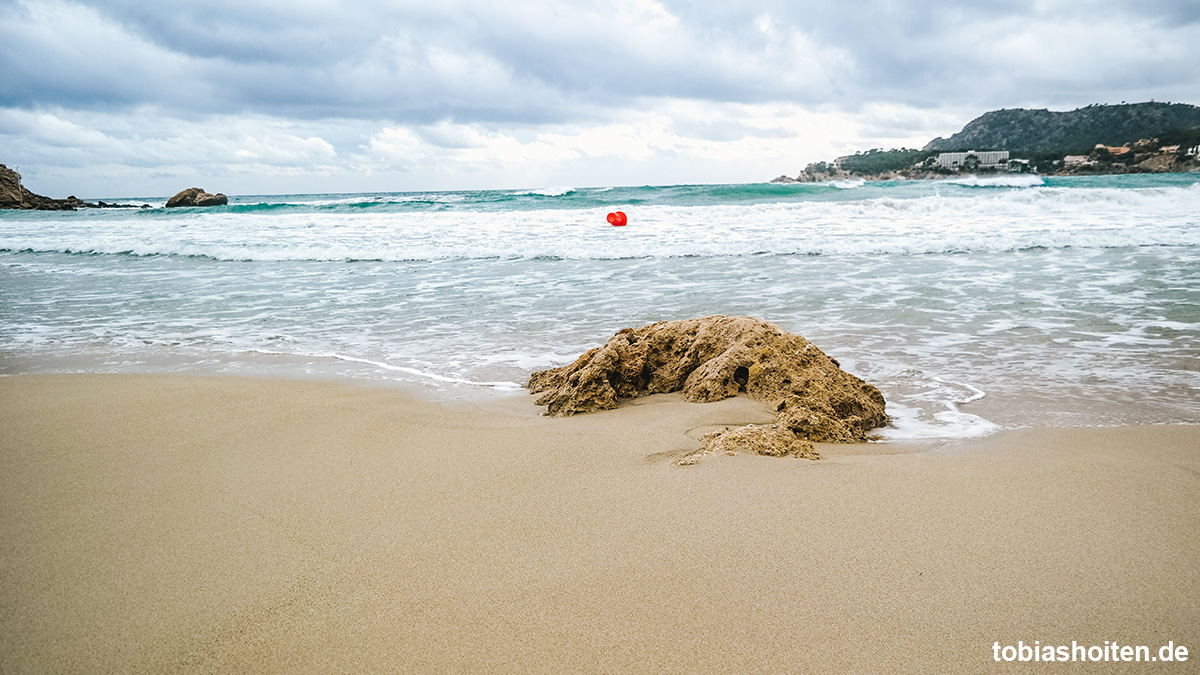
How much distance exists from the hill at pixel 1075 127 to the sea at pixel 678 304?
65726 millimetres

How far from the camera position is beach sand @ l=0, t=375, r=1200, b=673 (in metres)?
1.69

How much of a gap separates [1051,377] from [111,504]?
528 centimetres

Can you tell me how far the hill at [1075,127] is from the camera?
69.4 metres

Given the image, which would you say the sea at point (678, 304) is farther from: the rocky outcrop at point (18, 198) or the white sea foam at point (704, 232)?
the rocky outcrop at point (18, 198)

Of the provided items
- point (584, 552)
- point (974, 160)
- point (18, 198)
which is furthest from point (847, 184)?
point (18, 198)

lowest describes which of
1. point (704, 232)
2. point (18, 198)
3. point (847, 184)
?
point (704, 232)

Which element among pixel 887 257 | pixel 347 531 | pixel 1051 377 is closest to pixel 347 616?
pixel 347 531

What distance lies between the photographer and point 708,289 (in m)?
8.42

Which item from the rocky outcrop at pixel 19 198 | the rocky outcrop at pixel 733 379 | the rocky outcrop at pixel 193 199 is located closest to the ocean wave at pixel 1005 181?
the rocky outcrop at pixel 733 379

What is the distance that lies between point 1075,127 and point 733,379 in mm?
94153

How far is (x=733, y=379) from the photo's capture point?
3.79m

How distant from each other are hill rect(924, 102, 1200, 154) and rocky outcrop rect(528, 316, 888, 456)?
7494 cm

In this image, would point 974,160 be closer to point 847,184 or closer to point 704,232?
point 847,184

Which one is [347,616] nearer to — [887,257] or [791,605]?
[791,605]
